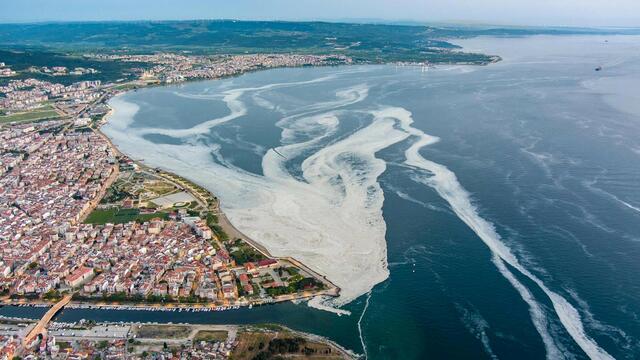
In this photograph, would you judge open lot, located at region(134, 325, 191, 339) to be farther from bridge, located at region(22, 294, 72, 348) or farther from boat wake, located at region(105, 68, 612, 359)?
boat wake, located at region(105, 68, 612, 359)

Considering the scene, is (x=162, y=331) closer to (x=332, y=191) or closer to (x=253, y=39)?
(x=332, y=191)

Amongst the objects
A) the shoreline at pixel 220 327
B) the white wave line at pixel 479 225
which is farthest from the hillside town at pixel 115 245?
the white wave line at pixel 479 225

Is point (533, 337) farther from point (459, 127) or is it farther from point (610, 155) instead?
point (459, 127)

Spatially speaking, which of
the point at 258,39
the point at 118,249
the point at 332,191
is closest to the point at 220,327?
the point at 118,249

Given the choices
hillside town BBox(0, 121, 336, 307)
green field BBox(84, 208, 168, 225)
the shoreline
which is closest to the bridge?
the shoreline

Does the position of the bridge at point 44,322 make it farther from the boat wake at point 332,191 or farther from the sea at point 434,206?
the boat wake at point 332,191

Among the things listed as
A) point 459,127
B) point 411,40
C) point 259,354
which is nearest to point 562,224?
point 259,354
